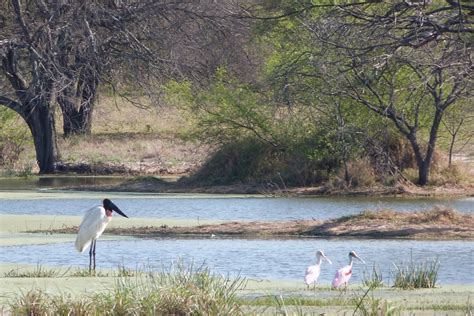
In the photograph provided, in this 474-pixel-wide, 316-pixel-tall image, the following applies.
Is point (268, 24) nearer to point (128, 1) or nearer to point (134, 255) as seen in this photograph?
point (128, 1)

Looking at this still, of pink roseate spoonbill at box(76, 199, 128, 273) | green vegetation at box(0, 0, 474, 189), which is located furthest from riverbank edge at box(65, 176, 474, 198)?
pink roseate spoonbill at box(76, 199, 128, 273)

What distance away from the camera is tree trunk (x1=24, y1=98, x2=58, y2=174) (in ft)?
127

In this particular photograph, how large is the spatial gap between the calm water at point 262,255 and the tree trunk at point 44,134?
18.5 metres

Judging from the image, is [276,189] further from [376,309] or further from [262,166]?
[376,309]

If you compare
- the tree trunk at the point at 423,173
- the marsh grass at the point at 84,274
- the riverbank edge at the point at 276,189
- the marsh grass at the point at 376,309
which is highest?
the tree trunk at the point at 423,173

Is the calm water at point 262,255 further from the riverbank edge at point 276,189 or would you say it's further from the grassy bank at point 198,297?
the riverbank edge at point 276,189

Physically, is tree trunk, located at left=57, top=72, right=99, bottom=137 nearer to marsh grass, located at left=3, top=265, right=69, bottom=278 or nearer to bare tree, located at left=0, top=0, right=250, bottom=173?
bare tree, located at left=0, top=0, right=250, bottom=173

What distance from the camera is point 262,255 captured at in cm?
1875

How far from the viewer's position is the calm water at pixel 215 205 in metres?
26.0

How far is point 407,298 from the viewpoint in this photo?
1277 cm

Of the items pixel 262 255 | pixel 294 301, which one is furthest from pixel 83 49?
pixel 294 301

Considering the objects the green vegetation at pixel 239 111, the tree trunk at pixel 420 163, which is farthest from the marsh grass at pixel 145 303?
the tree trunk at pixel 420 163

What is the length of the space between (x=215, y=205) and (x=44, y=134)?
1235 centimetres

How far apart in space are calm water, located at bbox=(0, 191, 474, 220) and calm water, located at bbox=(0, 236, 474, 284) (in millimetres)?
4633
